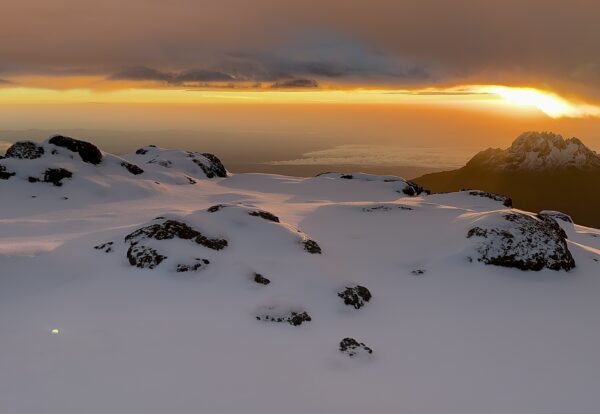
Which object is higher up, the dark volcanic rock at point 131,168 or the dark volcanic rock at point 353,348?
the dark volcanic rock at point 131,168

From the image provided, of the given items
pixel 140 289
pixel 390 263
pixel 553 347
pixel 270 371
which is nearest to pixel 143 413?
pixel 270 371

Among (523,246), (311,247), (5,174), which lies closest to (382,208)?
(523,246)

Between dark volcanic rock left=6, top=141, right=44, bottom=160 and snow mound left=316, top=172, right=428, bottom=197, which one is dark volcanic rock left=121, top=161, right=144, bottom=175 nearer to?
dark volcanic rock left=6, top=141, right=44, bottom=160

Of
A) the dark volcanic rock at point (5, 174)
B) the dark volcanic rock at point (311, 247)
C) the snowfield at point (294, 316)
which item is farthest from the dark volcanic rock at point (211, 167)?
the dark volcanic rock at point (311, 247)

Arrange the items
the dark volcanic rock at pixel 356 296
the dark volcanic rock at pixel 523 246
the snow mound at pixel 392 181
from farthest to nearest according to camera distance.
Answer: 1. the snow mound at pixel 392 181
2. the dark volcanic rock at pixel 523 246
3. the dark volcanic rock at pixel 356 296

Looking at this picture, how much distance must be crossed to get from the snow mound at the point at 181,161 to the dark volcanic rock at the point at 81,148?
10.2 metres

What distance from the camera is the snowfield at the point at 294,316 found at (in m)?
11.5

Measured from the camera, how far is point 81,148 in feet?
150

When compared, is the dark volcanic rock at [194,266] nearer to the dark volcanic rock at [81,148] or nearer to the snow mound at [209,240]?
the snow mound at [209,240]

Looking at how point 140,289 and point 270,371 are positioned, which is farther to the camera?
point 140,289

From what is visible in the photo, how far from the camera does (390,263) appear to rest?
74.9 ft

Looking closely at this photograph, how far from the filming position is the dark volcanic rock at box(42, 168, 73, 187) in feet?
127

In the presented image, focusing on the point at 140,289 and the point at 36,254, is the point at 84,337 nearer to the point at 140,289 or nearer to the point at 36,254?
the point at 140,289

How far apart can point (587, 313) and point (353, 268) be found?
32.3 ft
